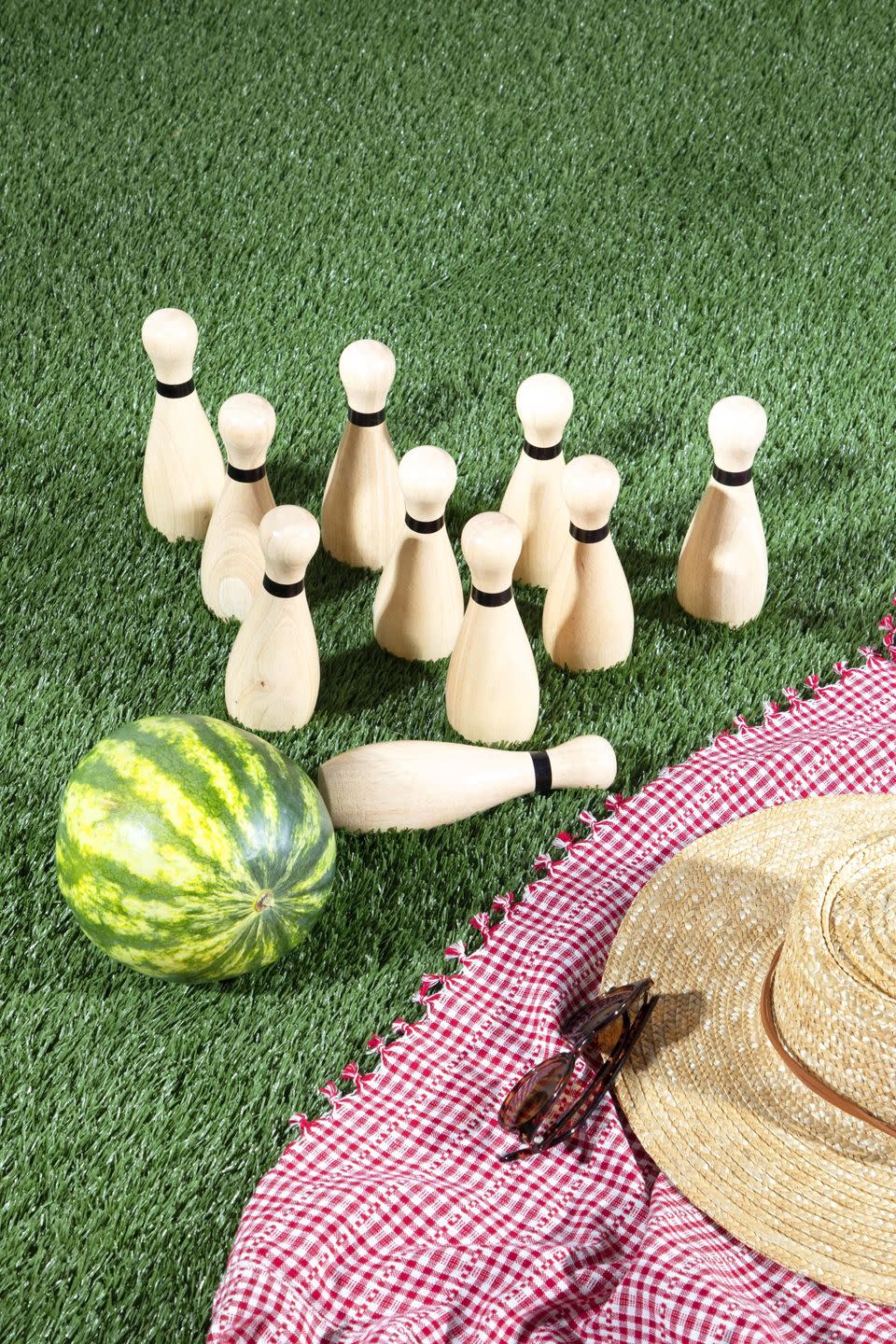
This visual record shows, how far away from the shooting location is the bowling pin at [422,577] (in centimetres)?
158

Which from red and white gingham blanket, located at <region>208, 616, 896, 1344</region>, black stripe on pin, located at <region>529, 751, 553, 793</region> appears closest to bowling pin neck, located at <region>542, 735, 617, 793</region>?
black stripe on pin, located at <region>529, 751, 553, 793</region>

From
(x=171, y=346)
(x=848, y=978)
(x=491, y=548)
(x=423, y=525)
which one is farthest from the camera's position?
(x=171, y=346)

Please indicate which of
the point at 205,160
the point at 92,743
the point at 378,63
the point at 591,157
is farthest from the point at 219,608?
the point at 378,63

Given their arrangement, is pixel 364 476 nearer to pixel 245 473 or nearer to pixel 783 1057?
pixel 245 473

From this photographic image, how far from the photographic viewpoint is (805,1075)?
1.19 m

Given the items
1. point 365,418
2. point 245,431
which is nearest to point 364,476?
point 365,418

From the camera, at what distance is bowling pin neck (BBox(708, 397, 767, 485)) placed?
1648mm

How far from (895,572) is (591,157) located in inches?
43.9

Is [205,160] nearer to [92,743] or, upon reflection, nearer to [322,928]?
[92,743]

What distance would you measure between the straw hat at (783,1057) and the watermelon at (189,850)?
1.00 feet

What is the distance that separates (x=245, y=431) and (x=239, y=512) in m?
0.10

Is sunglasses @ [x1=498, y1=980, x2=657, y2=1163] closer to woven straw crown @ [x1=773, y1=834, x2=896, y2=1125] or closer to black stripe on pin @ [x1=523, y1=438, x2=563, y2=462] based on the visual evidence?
woven straw crown @ [x1=773, y1=834, x2=896, y2=1125]

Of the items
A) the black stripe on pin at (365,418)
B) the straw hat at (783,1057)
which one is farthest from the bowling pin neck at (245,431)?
the straw hat at (783,1057)

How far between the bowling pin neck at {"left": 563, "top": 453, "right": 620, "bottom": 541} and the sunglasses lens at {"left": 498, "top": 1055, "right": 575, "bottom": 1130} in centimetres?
59
